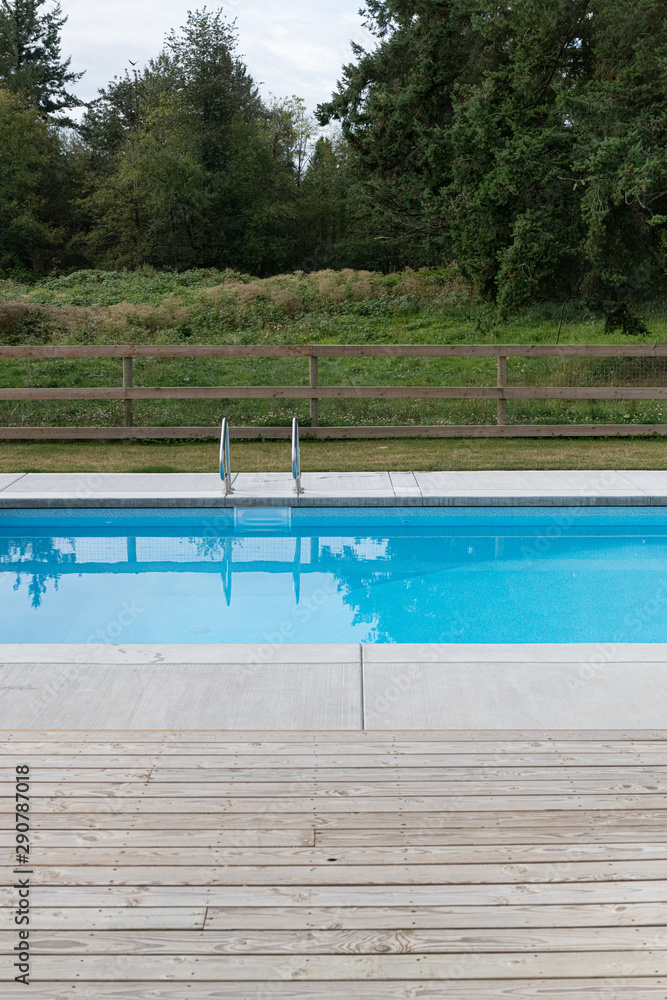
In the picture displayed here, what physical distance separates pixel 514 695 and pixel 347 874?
1.70m

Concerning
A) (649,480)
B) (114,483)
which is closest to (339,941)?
(114,483)

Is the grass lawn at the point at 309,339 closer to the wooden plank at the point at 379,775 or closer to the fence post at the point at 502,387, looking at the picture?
the fence post at the point at 502,387

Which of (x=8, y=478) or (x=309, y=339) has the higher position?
(x=309, y=339)

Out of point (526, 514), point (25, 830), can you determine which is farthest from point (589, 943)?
point (526, 514)

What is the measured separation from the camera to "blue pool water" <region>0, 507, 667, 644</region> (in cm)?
570

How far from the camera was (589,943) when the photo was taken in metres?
2.14

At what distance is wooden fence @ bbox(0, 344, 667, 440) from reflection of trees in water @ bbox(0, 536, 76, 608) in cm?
338

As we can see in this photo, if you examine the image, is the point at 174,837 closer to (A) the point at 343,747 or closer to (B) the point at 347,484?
(A) the point at 343,747

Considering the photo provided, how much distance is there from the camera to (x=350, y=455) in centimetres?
1003

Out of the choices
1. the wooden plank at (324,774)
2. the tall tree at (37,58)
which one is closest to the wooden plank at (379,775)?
the wooden plank at (324,774)

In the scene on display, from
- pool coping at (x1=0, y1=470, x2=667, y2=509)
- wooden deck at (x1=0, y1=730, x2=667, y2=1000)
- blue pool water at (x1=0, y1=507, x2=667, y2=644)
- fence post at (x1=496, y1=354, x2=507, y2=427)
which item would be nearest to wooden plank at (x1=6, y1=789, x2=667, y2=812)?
wooden deck at (x1=0, y1=730, x2=667, y2=1000)

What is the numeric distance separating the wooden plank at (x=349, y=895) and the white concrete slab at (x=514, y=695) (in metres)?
1.25

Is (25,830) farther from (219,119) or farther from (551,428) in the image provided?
(219,119)

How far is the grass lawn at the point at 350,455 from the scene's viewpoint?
9.36 m
